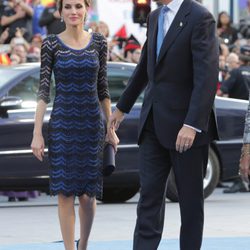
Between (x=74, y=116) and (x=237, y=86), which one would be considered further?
(x=237, y=86)

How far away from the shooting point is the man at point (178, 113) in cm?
704

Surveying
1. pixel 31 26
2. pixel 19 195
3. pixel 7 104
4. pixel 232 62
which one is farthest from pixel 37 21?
pixel 7 104

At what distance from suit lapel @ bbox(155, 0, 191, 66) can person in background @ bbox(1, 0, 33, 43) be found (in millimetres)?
15225

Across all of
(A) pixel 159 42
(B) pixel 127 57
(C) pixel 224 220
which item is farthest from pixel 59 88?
(B) pixel 127 57

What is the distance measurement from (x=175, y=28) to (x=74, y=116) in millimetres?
1269

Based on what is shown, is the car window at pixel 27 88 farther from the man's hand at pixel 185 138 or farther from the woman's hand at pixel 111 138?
the man's hand at pixel 185 138

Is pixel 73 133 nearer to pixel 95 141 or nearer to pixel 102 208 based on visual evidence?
pixel 95 141

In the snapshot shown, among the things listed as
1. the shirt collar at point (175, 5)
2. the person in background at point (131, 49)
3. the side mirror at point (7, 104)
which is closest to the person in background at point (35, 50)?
the person in background at point (131, 49)

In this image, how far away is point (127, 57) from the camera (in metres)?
21.0

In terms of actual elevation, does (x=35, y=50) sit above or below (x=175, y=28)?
below

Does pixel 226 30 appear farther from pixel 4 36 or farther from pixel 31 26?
pixel 4 36

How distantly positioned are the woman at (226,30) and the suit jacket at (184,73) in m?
16.7

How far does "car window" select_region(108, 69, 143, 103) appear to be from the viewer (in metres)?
14.1

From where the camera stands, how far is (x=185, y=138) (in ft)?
23.0
